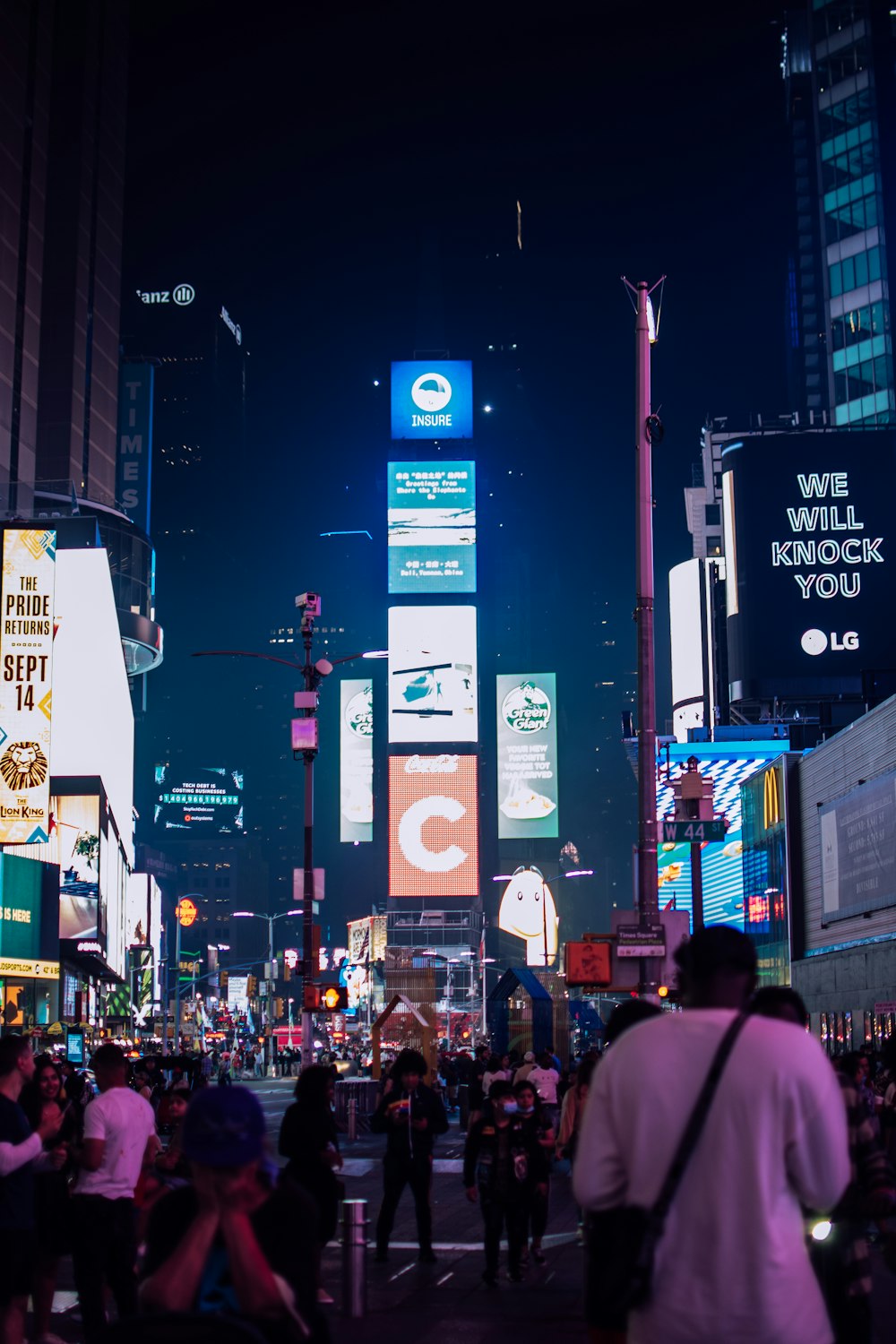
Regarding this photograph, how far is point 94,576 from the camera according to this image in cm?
10481

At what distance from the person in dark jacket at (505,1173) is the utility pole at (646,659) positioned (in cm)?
338

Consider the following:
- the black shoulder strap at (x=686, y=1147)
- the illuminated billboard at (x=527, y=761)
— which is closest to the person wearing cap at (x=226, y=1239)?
the black shoulder strap at (x=686, y=1147)

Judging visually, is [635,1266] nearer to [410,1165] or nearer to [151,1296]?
[151,1296]

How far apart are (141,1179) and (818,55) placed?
99.7 metres

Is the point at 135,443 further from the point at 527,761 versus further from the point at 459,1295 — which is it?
the point at 459,1295

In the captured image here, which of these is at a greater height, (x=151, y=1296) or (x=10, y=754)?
(x=10, y=754)

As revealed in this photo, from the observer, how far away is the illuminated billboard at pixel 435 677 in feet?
436

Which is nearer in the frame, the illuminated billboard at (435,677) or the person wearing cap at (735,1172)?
the person wearing cap at (735,1172)

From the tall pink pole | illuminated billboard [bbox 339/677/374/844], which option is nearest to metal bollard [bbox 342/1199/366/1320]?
the tall pink pole

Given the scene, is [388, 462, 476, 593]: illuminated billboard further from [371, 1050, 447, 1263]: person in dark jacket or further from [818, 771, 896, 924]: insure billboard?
[371, 1050, 447, 1263]: person in dark jacket

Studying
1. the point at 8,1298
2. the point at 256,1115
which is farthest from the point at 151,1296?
the point at 8,1298

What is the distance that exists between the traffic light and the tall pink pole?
33.5ft

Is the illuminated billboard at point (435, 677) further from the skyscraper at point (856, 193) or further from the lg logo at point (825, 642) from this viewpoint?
the lg logo at point (825, 642)

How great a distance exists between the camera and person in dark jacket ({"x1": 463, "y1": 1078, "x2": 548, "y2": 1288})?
14.6 metres
